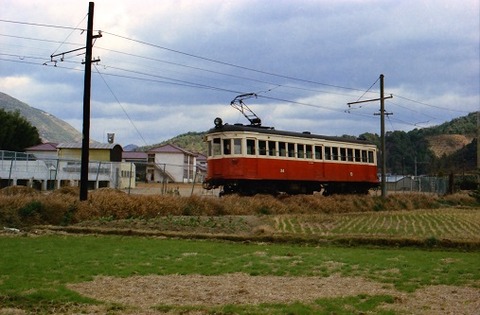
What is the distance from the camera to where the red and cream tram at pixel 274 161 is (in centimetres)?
2805

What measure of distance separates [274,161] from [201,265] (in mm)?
18109

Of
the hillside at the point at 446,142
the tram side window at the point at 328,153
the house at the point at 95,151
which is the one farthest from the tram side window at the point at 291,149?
the hillside at the point at 446,142

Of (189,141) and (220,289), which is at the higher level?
(189,141)

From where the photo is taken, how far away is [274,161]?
2928cm

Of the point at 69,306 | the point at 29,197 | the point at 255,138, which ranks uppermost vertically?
the point at 255,138

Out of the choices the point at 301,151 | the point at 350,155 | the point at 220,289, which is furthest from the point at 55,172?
the point at 220,289

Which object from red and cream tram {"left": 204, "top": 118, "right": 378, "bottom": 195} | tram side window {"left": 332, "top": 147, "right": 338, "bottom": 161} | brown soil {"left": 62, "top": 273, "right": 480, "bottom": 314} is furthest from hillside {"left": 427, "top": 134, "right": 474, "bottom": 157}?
brown soil {"left": 62, "top": 273, "right": 480, "bottom": 314}

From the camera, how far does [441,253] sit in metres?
14.7

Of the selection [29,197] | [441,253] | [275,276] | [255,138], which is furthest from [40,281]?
[255,138]

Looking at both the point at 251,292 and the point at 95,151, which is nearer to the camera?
the point at 251,292

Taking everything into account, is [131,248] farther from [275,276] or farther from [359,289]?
[359,289]

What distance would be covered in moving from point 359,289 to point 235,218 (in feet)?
41.6

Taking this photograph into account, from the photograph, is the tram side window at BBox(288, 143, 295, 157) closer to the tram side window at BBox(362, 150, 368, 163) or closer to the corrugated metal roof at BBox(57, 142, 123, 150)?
the tram side window at BBox(362, 150, 368, 163)

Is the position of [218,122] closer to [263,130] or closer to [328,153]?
[263,130]
